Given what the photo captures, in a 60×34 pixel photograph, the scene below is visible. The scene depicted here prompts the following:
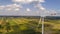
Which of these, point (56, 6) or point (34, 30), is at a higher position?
point (56, 6)

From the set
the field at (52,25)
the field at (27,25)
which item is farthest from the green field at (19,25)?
the field at (52,25)

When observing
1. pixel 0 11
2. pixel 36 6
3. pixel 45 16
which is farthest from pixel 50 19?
pixel 0 11

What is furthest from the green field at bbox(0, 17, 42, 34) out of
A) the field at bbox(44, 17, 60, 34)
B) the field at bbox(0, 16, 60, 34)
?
the field at bbox(44, 17, 60, 34)

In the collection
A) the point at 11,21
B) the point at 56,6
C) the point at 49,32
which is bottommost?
the point at 49,32

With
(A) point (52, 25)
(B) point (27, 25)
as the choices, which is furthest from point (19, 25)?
(A) point (52, 25)

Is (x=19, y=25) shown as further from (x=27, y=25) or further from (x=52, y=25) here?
(x=52, y=25)

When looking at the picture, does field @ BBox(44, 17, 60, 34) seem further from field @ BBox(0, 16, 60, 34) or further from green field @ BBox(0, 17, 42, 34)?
green field @ BBox(0, 17, 42, 34)

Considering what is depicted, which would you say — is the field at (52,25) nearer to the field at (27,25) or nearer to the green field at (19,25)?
the field at (27,25)

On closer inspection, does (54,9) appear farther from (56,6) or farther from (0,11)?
(0,11)
